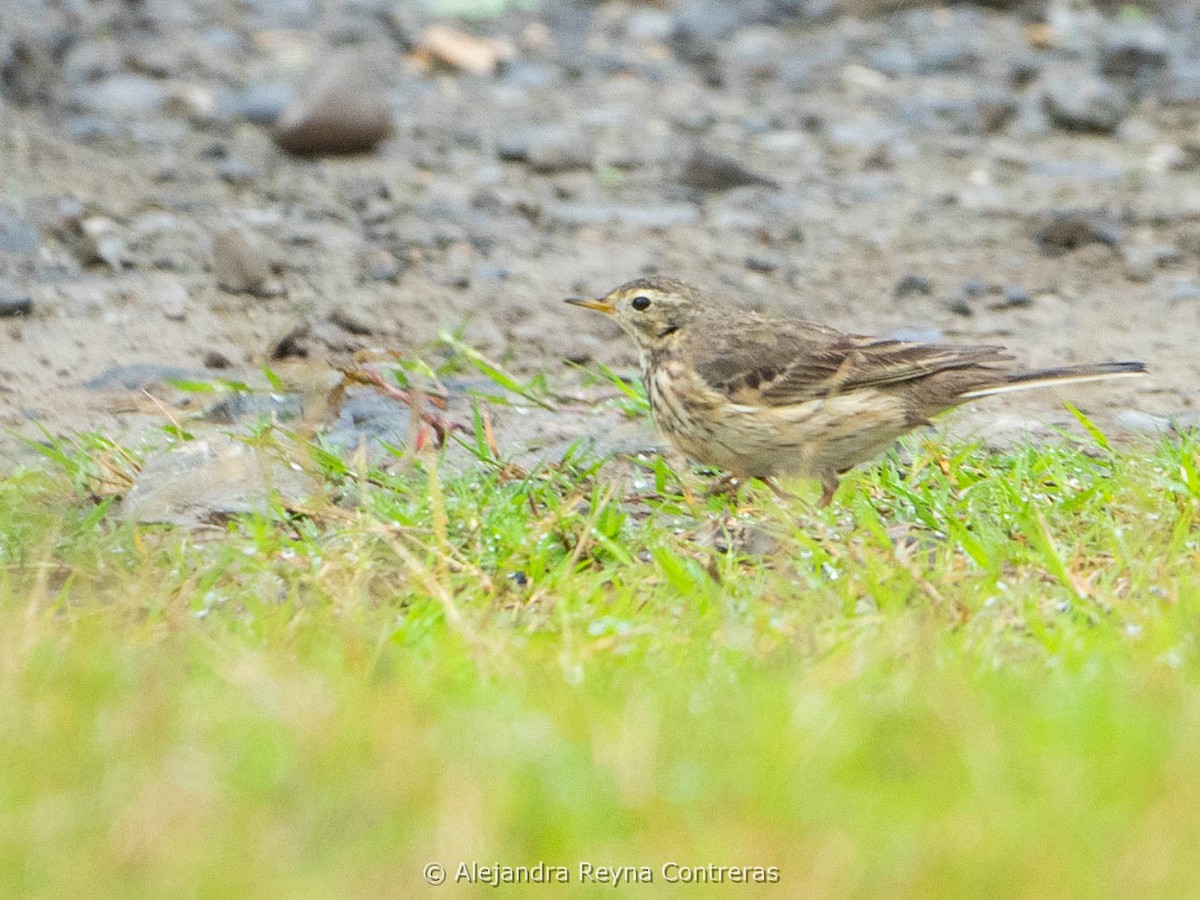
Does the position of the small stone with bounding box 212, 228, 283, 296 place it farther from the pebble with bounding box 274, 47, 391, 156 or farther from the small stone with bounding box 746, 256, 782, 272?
the small stone with bounding box 746, 256, 782, 272

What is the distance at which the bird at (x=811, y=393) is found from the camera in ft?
19.4

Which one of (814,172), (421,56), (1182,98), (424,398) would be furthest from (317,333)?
(1182,98)

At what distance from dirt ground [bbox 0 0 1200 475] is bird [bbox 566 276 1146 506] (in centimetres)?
63

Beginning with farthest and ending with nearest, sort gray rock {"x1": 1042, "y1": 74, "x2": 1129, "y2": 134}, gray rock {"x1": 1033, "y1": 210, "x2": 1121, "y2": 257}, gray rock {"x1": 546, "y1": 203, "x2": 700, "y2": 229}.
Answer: gray rock {"x1": 1042, "y1": 74, "x2": 1129, "y2": 134}, gray rock {"x1": 546, "y1": 203, "x2": 700, "y2": 229}, gray rock {"x1": 1033, "y1": 210, "x2": 1121, "y2": 257}

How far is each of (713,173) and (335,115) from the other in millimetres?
2173

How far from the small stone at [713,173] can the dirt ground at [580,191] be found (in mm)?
17

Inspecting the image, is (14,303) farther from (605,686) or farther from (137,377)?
(605,686)

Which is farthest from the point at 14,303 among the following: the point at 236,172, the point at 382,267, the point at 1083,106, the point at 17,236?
the point at 1083,106

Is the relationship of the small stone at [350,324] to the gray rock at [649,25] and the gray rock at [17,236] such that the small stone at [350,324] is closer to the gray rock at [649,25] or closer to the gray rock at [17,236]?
the gray rock at [17,236]

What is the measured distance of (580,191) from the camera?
10156 mm

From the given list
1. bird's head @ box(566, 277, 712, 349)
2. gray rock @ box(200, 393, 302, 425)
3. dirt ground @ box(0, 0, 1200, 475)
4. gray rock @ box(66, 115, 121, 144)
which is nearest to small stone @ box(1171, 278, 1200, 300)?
dirt ground @ box(0, 0, 1200, 475)

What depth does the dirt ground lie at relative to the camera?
7812mm

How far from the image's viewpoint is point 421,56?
1230cm

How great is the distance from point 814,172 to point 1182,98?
116 inches
